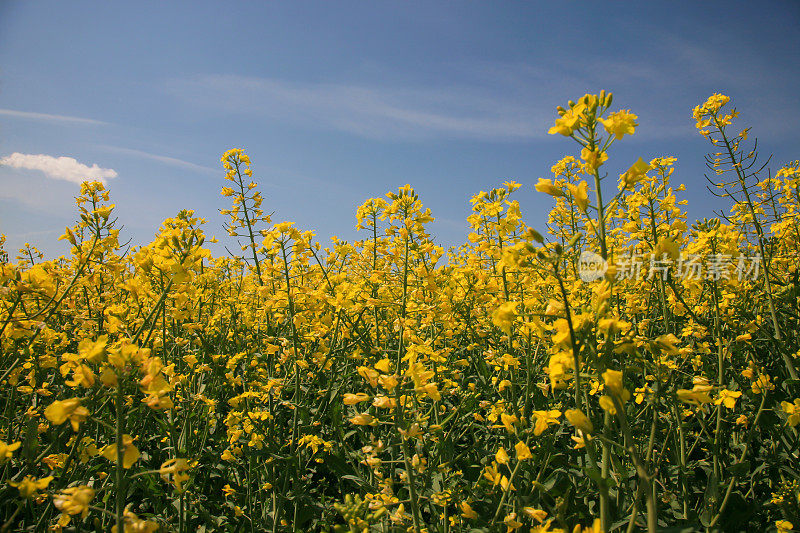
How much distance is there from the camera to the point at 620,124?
1.58 m

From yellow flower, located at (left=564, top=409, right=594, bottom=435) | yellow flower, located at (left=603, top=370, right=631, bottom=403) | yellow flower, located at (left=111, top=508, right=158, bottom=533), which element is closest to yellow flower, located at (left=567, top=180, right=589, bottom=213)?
yellow flower, located at (left=603, top=370, right=631, bottom=403)

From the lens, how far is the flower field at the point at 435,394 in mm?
1553

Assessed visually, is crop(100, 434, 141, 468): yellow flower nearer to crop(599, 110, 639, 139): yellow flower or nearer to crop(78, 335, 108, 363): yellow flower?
crop(78, 335, 108, 363): yellow flower

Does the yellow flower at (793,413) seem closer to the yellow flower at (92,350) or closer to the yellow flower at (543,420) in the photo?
the yellow flower at (543,420)

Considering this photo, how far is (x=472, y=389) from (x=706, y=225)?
97.9 inches

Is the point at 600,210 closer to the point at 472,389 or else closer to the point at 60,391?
the point at 472,389

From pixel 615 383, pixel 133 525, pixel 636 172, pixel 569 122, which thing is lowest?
pixel 133 525

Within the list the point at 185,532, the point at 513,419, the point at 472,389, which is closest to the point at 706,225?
the point at 472,389

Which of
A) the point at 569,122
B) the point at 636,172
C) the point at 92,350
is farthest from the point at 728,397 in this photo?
the point at 92,350

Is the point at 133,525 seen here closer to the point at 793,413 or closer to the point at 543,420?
the point at 543,420

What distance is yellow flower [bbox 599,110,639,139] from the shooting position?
1.59 metres

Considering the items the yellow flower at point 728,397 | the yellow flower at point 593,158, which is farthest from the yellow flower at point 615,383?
the yellow flower at point 728,397

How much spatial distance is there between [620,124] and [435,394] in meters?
1.33

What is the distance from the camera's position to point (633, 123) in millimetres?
1610
